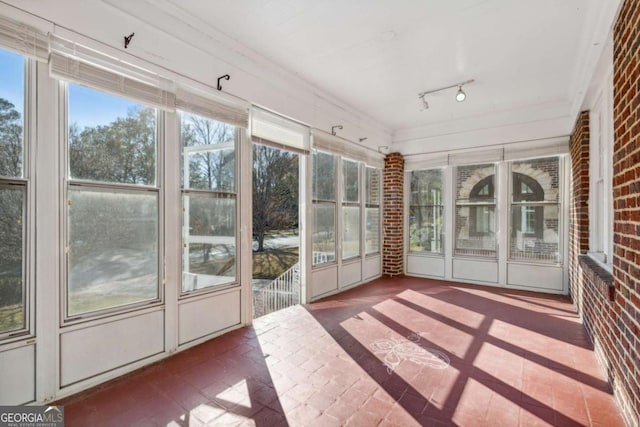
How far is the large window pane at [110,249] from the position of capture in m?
2.37

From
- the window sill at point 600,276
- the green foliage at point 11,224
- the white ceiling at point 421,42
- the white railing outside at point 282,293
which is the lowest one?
the white railing outside at point 282,293

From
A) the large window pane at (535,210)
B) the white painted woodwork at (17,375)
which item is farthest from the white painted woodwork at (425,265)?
the white painted woodwork at (17,375)

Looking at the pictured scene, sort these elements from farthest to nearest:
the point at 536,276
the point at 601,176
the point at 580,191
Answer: the point at 536,276
the point at 580,191
the point at 601,176

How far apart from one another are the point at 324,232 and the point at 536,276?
3.69 metres

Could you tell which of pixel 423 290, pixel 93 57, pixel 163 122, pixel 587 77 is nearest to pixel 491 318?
pixel 423 290

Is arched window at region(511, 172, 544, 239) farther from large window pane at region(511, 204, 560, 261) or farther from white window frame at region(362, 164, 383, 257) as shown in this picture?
white window frame at region(362, 164, 383, 257)

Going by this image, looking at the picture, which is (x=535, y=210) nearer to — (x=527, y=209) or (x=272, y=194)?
(x=527, y=209)

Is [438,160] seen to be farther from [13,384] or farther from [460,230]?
[13,384]

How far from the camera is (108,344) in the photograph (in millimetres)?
2475

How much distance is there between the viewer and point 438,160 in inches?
243

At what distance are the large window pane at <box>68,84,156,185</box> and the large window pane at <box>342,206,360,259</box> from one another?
3266 mm

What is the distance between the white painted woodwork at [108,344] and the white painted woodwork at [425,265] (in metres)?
5.01

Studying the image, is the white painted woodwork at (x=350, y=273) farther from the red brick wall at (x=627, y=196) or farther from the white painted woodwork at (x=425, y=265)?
the red brick wall at (x=627, y=196)

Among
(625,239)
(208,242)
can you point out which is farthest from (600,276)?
(208,242)
